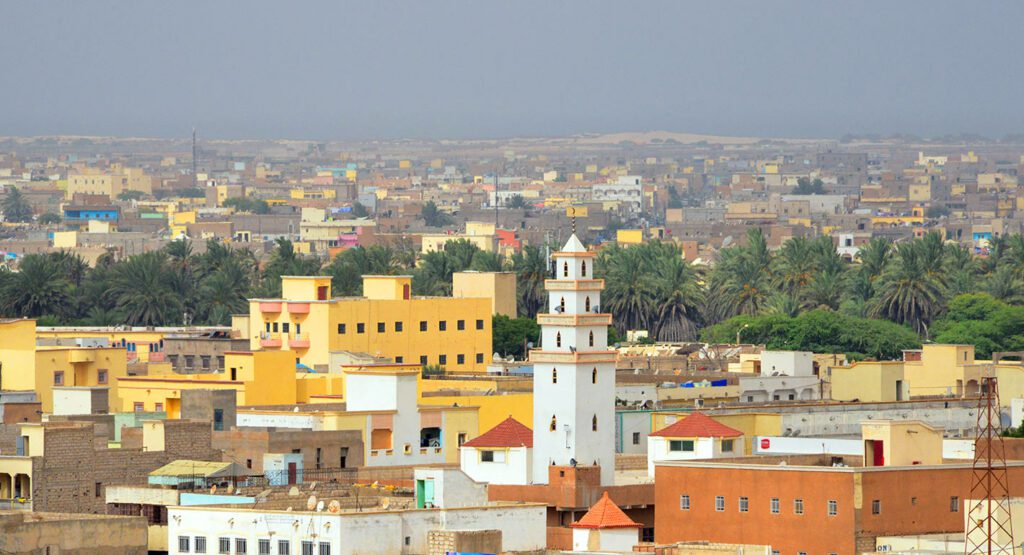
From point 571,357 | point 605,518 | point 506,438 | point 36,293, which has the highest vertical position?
point 571,357

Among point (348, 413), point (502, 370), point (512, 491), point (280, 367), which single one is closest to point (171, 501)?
point (512, 491)

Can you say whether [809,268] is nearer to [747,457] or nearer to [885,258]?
[885,258]

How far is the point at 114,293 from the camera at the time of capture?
409 ft

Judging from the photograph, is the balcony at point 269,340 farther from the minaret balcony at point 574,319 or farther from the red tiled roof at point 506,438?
the minaret balcony at point 574,319

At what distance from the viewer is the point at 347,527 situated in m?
47.4

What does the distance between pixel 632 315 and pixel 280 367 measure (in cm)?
4738

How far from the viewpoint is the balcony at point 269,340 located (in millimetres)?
89031

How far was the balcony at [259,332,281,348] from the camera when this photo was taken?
292ft

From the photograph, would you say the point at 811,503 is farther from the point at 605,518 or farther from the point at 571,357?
the point at 571,357

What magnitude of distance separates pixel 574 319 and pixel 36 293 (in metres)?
63.7

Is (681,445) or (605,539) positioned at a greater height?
(681,445)

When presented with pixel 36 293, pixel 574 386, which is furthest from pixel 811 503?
pixel 36 293

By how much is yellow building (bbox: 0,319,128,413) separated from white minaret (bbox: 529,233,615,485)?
17.6 meters

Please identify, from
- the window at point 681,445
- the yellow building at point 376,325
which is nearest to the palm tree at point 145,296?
the yellow building at point 376,325
